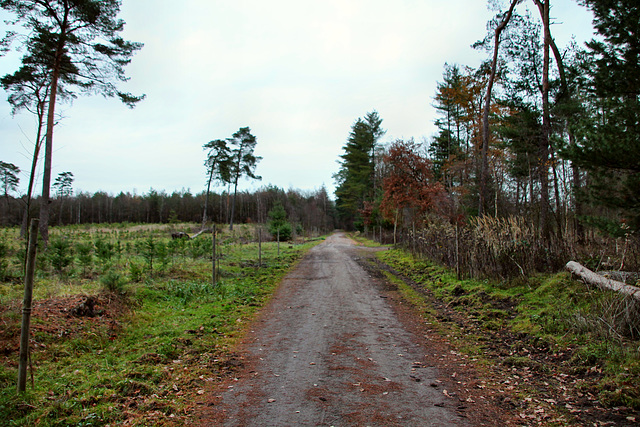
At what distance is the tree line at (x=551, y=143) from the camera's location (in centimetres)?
791

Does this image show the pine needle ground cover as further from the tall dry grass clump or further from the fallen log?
the tall dry grass clump

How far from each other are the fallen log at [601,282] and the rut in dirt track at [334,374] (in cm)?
294

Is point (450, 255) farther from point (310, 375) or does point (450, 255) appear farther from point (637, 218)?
point (310, 375)

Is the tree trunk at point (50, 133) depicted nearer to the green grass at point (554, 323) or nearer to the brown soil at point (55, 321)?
the brown soil at point (55, 321)

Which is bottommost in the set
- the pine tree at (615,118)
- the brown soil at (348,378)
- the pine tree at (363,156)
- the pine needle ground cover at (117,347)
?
the brown soil at (348,378)

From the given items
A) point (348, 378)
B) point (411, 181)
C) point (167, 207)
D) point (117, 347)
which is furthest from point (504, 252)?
point (167, 207)

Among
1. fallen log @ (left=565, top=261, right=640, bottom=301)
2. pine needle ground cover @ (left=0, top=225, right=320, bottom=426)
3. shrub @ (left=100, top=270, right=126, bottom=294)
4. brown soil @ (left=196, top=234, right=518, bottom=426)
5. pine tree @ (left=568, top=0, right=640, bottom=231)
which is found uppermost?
pine tree @ (left=568, top=0, right=640, bottom=231)

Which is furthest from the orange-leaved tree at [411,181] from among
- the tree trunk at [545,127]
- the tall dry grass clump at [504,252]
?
the tall dry grass clump at [504,252]

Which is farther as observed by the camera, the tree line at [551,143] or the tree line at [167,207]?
the tree line at [167,207]

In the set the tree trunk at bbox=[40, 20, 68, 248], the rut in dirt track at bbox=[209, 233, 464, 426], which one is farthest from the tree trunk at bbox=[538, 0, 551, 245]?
the tree trunk at bbox=[40, 20, 68, 248]

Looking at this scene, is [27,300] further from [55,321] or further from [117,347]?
[55,321]

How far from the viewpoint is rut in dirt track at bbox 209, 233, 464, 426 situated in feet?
11.2

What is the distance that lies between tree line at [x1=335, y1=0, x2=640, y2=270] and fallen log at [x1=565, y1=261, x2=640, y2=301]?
28.6 inches

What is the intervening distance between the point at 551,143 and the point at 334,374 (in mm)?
8760
